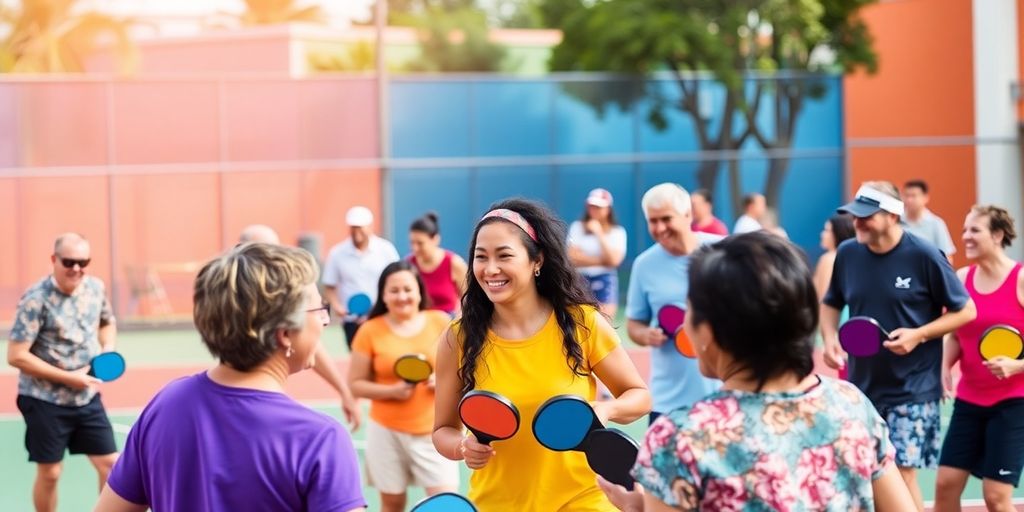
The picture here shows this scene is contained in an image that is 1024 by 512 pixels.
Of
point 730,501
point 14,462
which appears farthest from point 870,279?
point 14,462

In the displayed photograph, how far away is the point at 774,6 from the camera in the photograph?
2556 cm

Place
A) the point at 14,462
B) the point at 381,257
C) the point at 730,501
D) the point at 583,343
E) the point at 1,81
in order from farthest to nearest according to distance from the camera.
Answer: 1. the point at 1,81
2. the point at 381,257
3. the point at 14,462
4. the point at 583,343
5. the point at 730,501

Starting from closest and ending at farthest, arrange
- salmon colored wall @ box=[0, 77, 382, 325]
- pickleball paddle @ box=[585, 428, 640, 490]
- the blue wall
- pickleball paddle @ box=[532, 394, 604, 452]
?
pickleball paddle @ box=[585, 428, 640, 490] → pickleball paddle @ box=[532, 394, 604, 452] → salmon colored wall @ box=[0, 77, 382, 325] → the blue wall

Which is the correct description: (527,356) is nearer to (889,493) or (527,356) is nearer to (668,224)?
(889,493)

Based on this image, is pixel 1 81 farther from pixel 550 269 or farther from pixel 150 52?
pixel 550 269

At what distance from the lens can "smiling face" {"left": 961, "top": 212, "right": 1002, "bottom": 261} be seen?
7.16 m

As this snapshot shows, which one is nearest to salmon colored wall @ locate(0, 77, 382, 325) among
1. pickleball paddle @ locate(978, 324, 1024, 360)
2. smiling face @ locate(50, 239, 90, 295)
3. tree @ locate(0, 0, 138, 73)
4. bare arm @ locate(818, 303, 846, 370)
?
tree @ locate(0, 0, 138, 73)

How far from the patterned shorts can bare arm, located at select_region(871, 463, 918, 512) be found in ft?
13.4

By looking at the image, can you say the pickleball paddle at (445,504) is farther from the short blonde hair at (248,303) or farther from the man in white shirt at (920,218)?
the man in white shirt at (920,218)

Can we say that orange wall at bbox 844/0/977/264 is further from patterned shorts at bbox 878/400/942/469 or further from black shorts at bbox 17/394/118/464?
black shorts at bbox 17/394/118/464

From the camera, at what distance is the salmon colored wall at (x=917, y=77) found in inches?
1101

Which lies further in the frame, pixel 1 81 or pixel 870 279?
pixel 1 81

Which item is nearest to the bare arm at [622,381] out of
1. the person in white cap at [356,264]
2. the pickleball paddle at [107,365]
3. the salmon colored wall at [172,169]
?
the pickleball paddle at [107,365]

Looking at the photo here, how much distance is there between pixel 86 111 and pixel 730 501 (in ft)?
73.2
